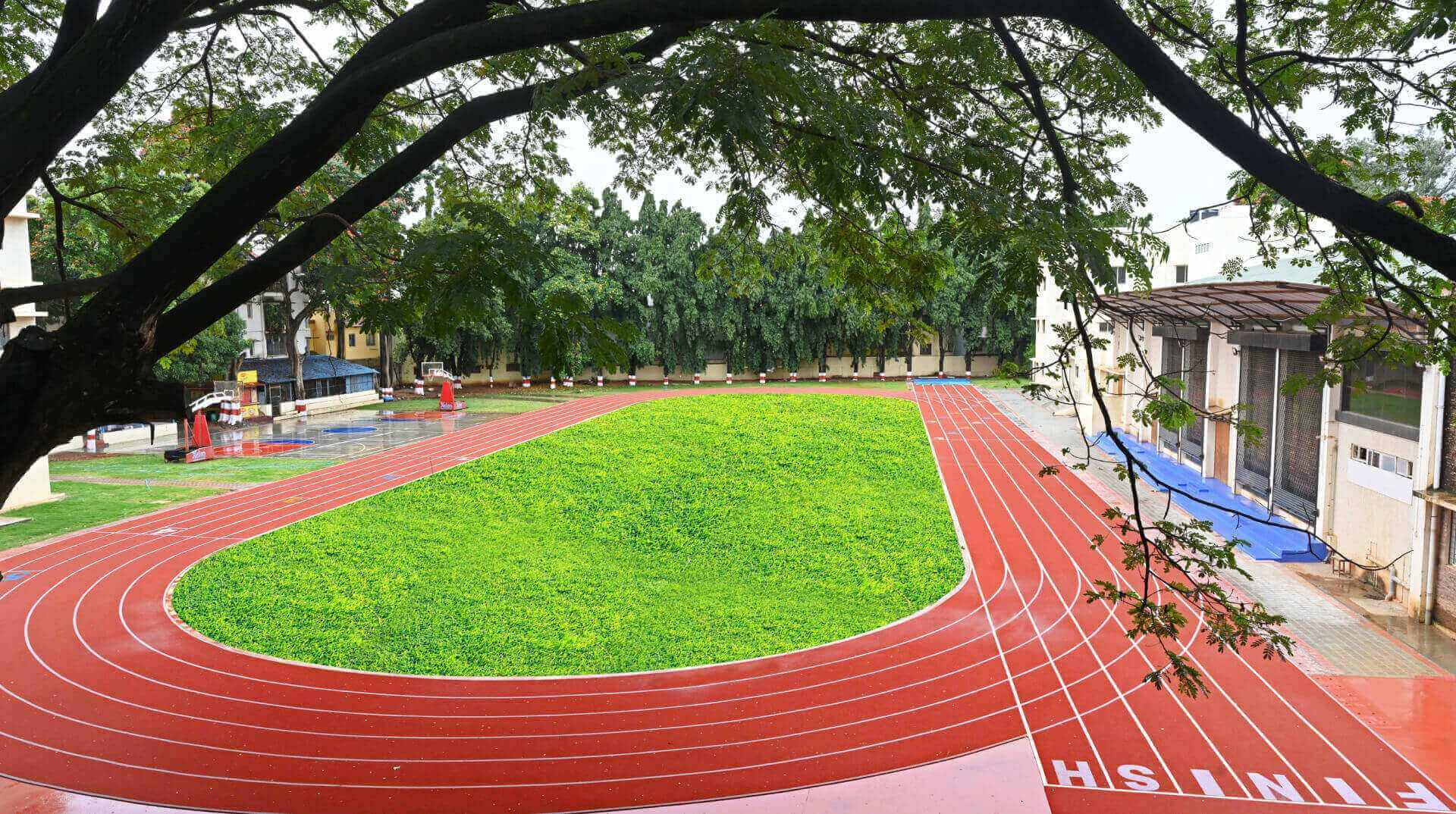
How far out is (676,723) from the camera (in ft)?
26.2

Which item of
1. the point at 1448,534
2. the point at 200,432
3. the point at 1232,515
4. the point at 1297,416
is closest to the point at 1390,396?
the point at 1448,534

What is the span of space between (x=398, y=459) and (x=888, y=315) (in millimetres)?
16670

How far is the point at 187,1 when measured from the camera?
287 centimetres

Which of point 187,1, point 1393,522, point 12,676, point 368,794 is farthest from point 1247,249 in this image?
point 12,676

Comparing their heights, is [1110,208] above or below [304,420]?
above

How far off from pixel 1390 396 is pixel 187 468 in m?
21.6

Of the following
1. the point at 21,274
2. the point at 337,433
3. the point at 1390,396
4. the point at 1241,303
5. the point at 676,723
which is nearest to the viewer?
the point at 676,723

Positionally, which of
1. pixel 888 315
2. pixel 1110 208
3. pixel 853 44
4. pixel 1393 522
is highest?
pixel 853 44

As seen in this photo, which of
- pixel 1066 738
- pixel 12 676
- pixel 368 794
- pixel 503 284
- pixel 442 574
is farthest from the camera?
pixel 442 574

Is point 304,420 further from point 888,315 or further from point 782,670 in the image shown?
point 888,315

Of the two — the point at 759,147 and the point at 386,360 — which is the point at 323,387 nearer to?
the point at 386,360

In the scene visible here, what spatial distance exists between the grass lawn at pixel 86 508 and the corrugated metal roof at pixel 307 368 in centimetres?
1110

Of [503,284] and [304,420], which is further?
[304,420]

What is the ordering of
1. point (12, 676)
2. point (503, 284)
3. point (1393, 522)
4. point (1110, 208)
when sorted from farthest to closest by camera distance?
point (1393, 522) < point (12, 676) < point (1110, 208) < point (503, 284)
